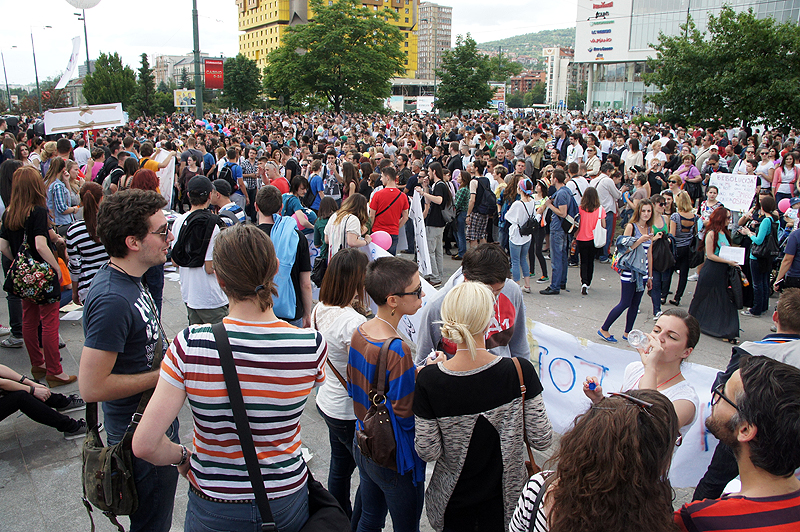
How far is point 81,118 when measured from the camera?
11328mm

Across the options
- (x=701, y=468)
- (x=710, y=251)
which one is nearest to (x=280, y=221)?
(x=701, y=468)

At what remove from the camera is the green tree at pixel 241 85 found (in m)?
73.4

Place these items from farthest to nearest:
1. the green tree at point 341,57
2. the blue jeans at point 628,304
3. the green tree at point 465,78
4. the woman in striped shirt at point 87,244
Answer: the green tree at point 465,78 → the green tree at point 341,57 → the blue jeans at point 628,304 → the woman in striped shirt at point 87,244

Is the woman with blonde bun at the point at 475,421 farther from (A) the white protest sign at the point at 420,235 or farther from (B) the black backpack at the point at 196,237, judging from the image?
Answer: (A) the white protest sign at the point at 420,235

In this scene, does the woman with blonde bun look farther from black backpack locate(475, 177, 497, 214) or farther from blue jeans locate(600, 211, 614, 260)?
blue jeans locate(600, 211, 614, 260)

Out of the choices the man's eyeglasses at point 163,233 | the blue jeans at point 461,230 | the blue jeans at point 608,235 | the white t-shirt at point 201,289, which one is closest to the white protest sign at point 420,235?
the blue jeans at point 461,230

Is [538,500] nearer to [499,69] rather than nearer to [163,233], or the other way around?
[163,233]

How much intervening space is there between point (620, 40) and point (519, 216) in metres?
75.9

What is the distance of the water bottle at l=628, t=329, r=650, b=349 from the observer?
106 inches

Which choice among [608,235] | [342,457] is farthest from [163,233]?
[608,235]

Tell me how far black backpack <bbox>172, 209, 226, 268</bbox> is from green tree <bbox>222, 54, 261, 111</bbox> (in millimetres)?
75557

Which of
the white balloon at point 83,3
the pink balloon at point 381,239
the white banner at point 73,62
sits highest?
the white balloon at point 83,3

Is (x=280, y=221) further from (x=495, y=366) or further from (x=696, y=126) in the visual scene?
(x=696, y=126)

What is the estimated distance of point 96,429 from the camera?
237 cm
